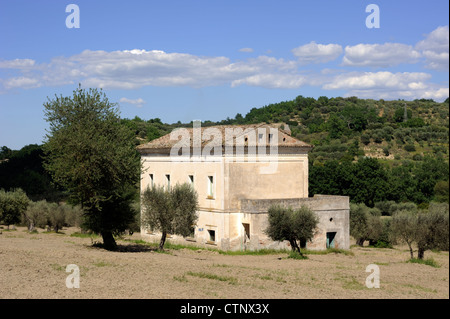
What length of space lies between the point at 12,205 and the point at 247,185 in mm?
19760

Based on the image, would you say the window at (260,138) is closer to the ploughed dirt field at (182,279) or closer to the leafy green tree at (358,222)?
the ploughed dirt field at (182,279)

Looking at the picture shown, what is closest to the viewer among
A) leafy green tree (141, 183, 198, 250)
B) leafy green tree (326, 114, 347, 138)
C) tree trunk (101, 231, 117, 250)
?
tree trunk (101, 231, 117, 250)

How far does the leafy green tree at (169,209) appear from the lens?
1011 inches

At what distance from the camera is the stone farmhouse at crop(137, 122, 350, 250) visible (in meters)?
28.5

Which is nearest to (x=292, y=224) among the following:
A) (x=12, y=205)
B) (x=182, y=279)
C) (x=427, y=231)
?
(x=427, y=231)

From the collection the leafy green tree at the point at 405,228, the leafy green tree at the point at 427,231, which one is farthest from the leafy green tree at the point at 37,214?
the leafy green tree at the point at 427,231

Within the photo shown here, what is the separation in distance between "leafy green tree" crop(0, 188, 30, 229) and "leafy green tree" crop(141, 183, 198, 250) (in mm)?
16009

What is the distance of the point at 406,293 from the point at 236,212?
17546 mm

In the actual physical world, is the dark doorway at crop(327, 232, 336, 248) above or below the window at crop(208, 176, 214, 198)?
below

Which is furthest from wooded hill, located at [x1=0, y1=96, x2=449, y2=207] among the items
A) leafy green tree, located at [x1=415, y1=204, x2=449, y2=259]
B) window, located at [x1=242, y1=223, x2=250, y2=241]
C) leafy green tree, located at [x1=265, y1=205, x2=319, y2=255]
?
window, located at [x1=242, y1=223, x2=250, y2=241]

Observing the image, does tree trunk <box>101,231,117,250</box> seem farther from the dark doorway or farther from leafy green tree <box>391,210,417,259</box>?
leafy green tree <box>391,210,417,259</box>

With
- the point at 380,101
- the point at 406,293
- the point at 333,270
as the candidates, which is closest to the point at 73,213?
the point at 333,270

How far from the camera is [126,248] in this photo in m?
26.7

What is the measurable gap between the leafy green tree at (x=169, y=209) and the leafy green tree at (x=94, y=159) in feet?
3.39
